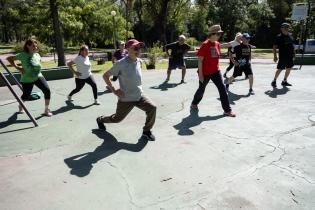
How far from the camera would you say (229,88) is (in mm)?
10547

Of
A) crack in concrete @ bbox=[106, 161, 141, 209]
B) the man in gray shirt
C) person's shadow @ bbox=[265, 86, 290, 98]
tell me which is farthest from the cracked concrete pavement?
person's shadow @ bbox=[265, 86, 290, 98]

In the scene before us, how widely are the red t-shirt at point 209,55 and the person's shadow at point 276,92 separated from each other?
2.60 m

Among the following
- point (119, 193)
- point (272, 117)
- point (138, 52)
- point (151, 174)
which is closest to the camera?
point (119, 193)

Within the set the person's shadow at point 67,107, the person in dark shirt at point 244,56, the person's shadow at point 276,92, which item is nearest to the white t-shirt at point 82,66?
the person's shadow at point 67,107

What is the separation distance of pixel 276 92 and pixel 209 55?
3.37 m

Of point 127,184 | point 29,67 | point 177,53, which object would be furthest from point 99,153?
point 177,53

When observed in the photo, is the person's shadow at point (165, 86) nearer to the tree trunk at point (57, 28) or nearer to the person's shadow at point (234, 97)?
the person's shadow at point (234, 97)

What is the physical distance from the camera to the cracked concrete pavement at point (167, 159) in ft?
A: 12.9

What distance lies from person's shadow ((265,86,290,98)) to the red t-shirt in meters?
2.60

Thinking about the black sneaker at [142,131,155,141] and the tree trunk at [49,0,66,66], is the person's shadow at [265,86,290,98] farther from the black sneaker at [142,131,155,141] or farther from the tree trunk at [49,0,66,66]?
the tree trunk at [49,0,66,66]

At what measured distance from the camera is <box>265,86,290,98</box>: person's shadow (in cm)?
935

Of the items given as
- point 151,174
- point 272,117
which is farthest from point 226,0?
point 151,174

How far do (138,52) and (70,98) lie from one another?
4550 millimetres

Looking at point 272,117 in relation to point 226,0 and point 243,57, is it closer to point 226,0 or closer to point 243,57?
A: point 243,57
